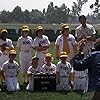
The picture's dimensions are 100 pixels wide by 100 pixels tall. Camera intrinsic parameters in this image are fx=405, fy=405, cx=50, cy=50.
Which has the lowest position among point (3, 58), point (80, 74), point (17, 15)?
point (80, 74)

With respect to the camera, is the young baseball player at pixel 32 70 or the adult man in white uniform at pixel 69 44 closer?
the young baseball player at pixel 32 70

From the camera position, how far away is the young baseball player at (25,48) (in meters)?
12.3

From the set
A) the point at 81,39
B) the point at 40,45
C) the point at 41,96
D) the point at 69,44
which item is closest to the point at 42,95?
the point at 41,96

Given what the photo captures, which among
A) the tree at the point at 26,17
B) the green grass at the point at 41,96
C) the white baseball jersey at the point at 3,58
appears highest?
the tree at the point at 26,17

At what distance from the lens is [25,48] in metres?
12.4

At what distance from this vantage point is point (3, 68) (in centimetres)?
1173

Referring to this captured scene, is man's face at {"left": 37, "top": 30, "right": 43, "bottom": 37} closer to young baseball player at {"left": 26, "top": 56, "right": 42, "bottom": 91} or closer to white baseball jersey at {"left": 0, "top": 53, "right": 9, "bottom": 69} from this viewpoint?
young baseball player at {"left": 26, "top": 56, "right": 42, "bottom": 91}

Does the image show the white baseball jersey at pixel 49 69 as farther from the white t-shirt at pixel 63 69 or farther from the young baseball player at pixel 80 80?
the young baseball player at pixel 80 80

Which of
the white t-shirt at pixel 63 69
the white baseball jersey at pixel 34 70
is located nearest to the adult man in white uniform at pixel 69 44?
the white t-shirt at pixel 63 69

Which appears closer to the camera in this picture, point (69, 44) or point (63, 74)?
point (63, 74)

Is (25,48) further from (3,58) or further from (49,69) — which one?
(49,69)

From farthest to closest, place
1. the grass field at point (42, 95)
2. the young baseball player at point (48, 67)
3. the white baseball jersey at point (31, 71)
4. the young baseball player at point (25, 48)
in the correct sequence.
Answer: the young baseball player at point (25, 48) < the young baseball player at point (48, 67) < the white baseball jersey at point (31, 71) < the grass field at point (42, 95)

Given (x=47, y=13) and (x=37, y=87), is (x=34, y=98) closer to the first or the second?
(x=37, y=87)

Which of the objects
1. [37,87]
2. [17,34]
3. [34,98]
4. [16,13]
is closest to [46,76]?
[37,87]
